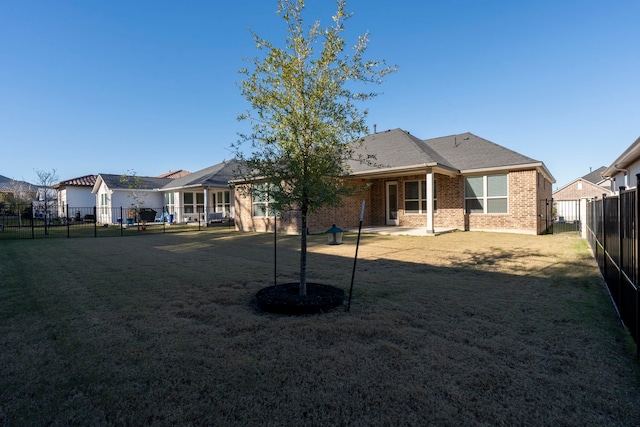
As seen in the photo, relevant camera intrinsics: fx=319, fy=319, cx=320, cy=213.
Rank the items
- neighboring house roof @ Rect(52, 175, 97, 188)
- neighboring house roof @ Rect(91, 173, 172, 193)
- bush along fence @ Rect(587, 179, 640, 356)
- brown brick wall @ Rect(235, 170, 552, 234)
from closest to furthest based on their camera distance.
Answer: bush along fence @ Rect(587, 179, 640, 356), brown brick wall @ Rect(235, 170, 552, 234), neighboring house roof @ Rect(91, 173, 172, 193), neighboring house roof @ Rect(52, 175, 97, 188)

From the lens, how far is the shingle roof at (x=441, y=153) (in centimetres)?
1408

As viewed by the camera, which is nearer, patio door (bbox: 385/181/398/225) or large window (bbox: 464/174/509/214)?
large window (bbox: 464/174/509/214)

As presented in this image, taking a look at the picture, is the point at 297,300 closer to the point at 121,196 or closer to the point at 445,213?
the point at 445,213

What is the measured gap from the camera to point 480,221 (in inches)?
589

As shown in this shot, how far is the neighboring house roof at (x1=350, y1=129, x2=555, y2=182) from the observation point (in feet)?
45.3

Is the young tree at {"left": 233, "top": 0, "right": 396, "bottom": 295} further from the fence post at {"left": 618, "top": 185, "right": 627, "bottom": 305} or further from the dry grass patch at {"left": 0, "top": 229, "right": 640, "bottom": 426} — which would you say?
the fence post at {"left": 618, "top": 185, "right": 627, "bottom": 305}

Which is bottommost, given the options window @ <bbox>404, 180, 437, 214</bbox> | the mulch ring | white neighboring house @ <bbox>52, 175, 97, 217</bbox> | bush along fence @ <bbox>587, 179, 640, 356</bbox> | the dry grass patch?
the dry grass patch

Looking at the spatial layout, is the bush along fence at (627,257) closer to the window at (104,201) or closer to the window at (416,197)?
the window at (416,197)

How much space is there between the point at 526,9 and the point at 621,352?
12.1m

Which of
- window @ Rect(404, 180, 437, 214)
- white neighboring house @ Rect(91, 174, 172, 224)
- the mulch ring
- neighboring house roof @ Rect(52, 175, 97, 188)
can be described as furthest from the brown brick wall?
neighboring house roof @ Rect(52, 175, 97, 188)

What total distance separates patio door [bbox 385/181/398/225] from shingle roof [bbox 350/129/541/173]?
2.22m

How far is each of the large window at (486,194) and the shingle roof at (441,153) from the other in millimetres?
762

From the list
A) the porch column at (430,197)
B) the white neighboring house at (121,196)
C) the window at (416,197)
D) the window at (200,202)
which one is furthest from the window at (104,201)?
the porch column at (430,197)

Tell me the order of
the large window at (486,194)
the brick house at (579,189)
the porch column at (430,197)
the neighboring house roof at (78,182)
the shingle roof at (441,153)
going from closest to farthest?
the porch column at (430,197) → the shingle roof at (441,153) → the large window at (486,194) → the neighboring house roof at (78,182) → the brick house at (579,189)
